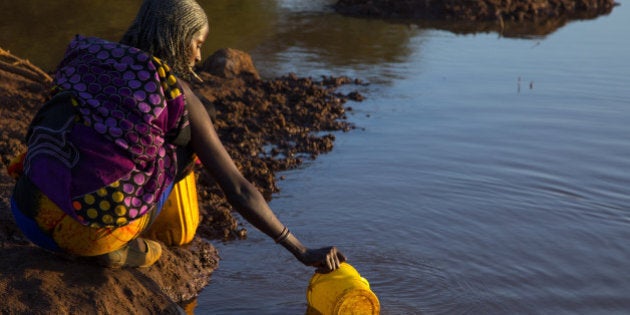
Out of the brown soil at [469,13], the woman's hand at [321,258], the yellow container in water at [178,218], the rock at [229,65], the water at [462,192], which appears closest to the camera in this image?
the woman's hand at [321,258]

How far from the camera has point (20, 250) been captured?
3162mm

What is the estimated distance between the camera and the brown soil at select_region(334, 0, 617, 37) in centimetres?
1407

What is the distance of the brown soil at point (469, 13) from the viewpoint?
14070mm

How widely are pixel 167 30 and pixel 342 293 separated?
118 centimetres

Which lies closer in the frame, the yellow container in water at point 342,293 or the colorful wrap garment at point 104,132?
the colorful wrap garment at point 104,132

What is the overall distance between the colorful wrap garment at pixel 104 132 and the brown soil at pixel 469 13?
36.8 feet

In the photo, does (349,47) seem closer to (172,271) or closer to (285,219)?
(285,219)

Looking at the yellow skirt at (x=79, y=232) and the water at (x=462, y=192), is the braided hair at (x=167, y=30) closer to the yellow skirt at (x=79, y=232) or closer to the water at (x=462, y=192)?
the yellow skirt at (x=79, y=232)

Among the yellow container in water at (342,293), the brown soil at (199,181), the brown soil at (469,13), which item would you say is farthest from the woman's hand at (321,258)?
the brown soil at (469,13)

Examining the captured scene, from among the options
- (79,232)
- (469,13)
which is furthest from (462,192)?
(469,13)

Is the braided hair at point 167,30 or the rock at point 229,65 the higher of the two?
the braided hair at point 167,30

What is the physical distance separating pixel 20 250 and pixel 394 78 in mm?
6236

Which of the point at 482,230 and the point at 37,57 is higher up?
the point at 37,57

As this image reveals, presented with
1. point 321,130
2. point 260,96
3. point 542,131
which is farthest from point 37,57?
point 542,131
